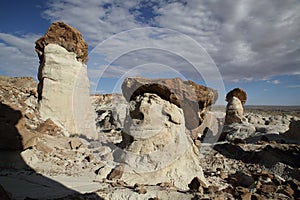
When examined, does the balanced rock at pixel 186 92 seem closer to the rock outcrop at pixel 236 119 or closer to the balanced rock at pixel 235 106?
the rock outcrop at pixel 236 119

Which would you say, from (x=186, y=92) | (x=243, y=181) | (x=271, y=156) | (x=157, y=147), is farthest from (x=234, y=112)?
(x=157, y=147)

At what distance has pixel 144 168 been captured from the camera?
5.59 m

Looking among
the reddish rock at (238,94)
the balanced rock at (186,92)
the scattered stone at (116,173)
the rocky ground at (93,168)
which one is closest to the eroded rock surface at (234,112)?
the reddish rock at (238,94)

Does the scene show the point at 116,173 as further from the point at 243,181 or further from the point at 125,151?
the point at 243,181

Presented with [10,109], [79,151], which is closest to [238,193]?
[79,151]

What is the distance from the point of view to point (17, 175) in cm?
504

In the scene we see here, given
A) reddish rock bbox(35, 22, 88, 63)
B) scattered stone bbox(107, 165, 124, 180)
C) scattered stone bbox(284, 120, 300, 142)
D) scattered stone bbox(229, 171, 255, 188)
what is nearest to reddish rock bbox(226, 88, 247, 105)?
scattered stone bbox(284, 120, 300, 142)

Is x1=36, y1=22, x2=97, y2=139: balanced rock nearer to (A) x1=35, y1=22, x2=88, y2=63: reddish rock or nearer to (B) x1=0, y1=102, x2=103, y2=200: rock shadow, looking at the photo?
(A) x1=35, y1=22, x2=88, y2=63: reddish rock

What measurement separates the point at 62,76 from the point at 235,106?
1210cm

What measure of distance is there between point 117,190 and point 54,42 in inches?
336

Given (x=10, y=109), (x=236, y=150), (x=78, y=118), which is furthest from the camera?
(x=78, y=118)

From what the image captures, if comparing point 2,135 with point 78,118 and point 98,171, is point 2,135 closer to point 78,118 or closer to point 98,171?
point 98,171

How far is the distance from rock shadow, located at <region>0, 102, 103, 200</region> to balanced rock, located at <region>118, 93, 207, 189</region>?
159 cm

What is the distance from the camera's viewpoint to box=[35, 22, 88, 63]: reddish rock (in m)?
10.5
